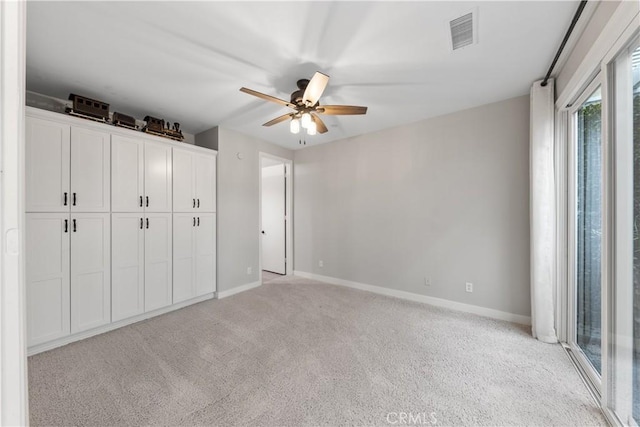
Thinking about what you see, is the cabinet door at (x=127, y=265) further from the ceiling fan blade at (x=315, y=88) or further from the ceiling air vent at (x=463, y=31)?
the ceiling air vent at (x=463, y=31)

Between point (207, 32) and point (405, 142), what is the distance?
2.74 meters

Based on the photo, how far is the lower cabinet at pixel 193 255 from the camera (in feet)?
10.9

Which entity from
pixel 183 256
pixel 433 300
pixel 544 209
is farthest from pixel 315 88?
pixel 433 300

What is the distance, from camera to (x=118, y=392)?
1809 mm

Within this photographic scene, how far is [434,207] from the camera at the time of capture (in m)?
3.41

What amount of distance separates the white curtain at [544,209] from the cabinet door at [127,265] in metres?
4.19

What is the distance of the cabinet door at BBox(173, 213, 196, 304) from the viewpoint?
3307 mm

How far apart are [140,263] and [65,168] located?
47.2 inches

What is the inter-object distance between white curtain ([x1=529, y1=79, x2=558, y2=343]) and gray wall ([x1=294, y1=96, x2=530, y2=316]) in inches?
16.6

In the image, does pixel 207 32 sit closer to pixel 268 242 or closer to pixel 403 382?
pixel 403 382

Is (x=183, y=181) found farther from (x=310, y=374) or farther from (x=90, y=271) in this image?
(x=310, y=374)

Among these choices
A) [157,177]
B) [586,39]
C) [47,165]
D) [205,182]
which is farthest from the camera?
[205,182]

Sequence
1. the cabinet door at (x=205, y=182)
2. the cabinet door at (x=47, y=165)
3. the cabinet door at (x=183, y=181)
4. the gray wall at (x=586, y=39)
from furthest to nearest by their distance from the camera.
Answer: the cabinet door at (x=205, y=182), the cabinet door at (x=183, y=181), the cabinet door at (x=47, y=165), the gray wall at (x=586, y=39)
